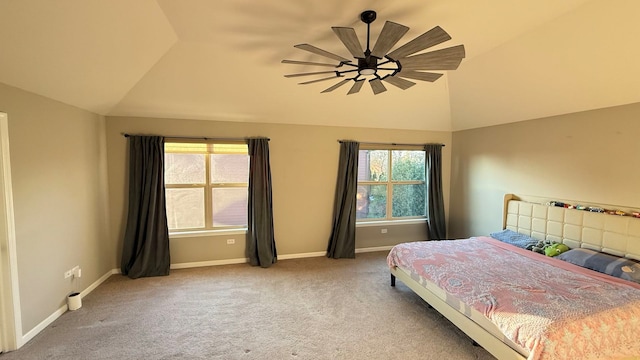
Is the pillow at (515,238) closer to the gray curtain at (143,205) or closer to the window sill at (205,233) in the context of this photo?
the window sill at (205,233)

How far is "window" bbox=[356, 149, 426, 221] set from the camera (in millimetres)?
5258

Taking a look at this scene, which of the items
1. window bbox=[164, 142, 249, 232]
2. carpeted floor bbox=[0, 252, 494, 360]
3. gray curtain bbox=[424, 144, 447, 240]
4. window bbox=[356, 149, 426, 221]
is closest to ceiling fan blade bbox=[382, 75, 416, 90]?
carpeted floor bbox=[0, 252, 494, 360]

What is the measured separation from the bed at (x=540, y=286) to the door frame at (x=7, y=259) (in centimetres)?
395

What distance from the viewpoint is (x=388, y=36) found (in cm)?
170

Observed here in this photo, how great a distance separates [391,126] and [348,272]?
2.77 meters

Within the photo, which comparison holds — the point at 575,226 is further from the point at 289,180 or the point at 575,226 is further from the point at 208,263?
the point at 208,263

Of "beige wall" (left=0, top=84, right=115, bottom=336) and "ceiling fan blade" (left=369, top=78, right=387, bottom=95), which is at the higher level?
"ceiling fan blade" (left=369, top=78, right=387, bottom=95)

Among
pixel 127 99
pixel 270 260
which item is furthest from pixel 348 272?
pixel 127 99

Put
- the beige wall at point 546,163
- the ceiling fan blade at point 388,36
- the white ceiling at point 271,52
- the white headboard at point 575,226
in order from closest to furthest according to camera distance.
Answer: the ceiling fan blade at point 388,36 → the white ceiling at point 271,52 → the white headboard at point 575,226 → the beige wall at point 546,163

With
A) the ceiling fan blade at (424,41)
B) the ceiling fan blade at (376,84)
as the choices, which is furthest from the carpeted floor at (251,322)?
the ceiling fan blade at (424,41)

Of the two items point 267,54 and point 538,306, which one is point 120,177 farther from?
point 538,306

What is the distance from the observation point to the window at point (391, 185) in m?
5.26

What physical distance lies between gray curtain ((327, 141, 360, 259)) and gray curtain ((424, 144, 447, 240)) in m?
1.58

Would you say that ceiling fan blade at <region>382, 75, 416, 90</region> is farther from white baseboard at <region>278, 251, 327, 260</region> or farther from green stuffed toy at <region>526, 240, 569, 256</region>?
white baseboard at <region>278, 251, 327, 260</region>
